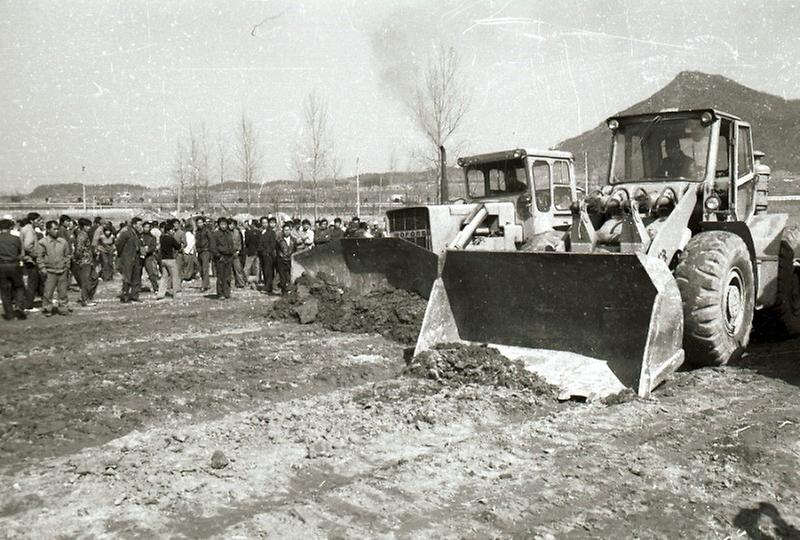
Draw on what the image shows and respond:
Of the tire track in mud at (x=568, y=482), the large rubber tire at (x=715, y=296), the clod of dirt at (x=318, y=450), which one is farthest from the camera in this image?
the large rubber tire at (x=715, y=296)

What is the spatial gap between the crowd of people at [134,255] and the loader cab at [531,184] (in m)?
4.10

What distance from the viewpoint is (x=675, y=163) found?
8.80 meters

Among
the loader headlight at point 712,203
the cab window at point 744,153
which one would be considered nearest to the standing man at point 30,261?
the loader headlight at point 712,203

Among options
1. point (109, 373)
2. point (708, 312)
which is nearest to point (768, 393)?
point (708, 312)

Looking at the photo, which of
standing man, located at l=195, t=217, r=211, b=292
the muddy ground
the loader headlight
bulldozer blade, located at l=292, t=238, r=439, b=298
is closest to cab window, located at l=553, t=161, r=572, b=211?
bulldozer blade, located at l=292, t=238, r=439, b=298

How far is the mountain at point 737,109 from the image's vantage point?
67.9 m

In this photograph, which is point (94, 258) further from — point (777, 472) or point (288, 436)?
point (777, 472)

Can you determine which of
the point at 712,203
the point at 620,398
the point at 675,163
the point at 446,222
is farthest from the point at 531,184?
the point at 620,398

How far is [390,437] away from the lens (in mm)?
5715

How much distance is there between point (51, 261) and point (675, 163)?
10.7 meters

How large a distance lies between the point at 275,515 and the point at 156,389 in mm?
3619

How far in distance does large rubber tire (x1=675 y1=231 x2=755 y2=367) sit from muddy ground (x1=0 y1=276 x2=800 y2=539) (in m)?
0.35

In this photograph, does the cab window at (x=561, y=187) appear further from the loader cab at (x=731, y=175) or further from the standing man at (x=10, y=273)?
the standing man at (x=10, y=273)

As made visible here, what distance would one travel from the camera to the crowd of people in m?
12.9
